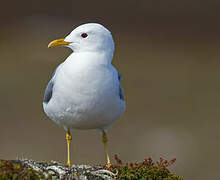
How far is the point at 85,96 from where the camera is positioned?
4094 millimetres

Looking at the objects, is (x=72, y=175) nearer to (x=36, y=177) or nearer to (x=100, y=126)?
(x=36, y=177)

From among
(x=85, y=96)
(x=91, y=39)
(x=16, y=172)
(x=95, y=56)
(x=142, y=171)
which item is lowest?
(x=16, y=172)

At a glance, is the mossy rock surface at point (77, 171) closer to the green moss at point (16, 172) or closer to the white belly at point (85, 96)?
the green moss at point (16, 172)

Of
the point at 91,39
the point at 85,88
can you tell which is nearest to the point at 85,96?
the point at 85,88

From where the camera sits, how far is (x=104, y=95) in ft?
13.6

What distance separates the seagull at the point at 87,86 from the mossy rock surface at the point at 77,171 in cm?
34

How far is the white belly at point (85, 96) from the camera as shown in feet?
13.4

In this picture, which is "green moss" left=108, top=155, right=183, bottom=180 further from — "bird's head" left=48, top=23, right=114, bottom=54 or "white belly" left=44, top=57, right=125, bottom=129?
"bird's head" left=48, top=23, right=114, bottom=54

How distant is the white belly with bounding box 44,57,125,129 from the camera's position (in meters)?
4.10

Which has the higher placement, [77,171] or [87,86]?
[87,86]

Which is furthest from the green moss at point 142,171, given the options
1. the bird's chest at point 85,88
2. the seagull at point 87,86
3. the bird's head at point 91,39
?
the bird's head at point 91,39

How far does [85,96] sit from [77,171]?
0.71 metres

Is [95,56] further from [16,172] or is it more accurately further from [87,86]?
[16,172]

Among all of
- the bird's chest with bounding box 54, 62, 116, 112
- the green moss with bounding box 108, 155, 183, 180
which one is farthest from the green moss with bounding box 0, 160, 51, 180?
the bird's chest with bounding box 54, 62, 116, 112
